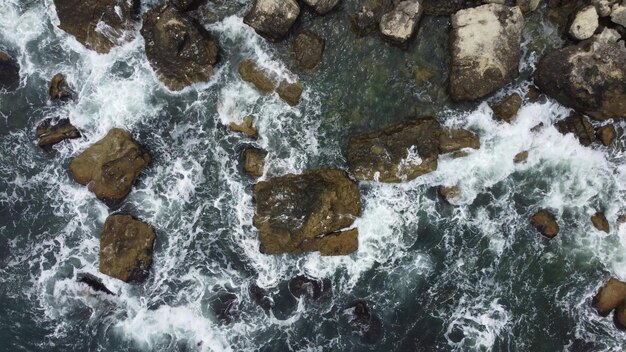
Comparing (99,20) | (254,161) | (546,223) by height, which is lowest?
(546,223)

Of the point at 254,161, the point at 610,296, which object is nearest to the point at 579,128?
the point at 610,296

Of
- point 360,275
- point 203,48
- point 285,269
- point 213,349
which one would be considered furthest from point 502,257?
point 203,48

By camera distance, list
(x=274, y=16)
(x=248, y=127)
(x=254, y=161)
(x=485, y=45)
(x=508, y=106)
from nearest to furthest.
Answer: (x=485, y=45) → (x=274, y=16) → (x=508, y=106) → (x=254, y=161) → (x=248, y=127)

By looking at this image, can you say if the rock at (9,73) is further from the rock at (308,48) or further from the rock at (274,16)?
the rock at (308,48)

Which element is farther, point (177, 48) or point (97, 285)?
point (97, 285)

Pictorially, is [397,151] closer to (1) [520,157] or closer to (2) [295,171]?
(2) [295,171]

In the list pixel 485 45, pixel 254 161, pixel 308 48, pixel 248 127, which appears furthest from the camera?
pixel 248 127

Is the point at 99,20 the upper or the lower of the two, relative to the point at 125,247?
upper
